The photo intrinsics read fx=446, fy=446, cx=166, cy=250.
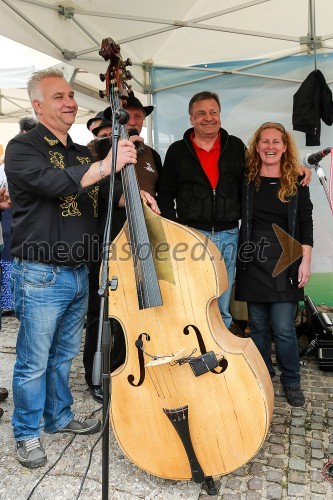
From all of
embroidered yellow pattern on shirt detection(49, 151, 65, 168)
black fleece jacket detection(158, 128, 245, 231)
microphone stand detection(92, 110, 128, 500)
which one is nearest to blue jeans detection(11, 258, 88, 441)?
embroidered yellow pattern on shirt detection(49, 151, 65, 168)

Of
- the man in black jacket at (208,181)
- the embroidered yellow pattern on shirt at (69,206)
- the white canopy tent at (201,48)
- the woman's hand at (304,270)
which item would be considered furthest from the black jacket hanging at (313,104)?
the embroidered yellow pattern on shirt at (69,206)

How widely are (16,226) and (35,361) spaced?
0.72m

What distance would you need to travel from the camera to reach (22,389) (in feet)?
7.75

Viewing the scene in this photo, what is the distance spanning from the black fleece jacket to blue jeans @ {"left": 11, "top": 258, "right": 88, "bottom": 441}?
951 mm

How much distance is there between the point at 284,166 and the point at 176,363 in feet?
5.23

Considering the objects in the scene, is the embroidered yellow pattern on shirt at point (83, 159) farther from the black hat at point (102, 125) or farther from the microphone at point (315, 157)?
the microphone at point (315, 157)

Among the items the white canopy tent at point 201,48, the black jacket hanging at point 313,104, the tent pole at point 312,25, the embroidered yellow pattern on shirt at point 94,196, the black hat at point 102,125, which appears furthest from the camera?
the black jacket hanging at point 313,104

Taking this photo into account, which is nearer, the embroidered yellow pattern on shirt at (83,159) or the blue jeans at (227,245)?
the embroidered yellow pattern on shirt at (83,159)

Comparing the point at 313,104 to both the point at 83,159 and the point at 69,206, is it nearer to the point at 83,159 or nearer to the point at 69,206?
the point at 83,159

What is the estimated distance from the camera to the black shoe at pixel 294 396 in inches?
117

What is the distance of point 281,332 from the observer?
2.98m

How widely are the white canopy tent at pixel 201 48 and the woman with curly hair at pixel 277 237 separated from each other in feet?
5.59

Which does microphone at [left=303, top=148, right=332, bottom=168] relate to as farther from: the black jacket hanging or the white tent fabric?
the black jacket hanging

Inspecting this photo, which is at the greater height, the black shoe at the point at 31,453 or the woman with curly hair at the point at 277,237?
the woman with curly hair at the point at 277,237
